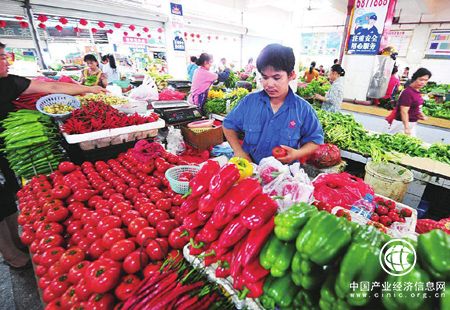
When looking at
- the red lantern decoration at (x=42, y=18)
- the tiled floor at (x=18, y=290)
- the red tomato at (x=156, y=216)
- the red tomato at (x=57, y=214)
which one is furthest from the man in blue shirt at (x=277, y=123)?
the red lantern decoration at (x=42, y=18)

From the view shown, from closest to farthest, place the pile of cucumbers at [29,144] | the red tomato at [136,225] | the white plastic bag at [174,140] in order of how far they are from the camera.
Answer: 1. the red tomato at [136,225]
2. the pile of cucumbers at [29,144]
3. the white plastic bag at [174,140]

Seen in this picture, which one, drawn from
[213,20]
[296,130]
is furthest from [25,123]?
[213,20]

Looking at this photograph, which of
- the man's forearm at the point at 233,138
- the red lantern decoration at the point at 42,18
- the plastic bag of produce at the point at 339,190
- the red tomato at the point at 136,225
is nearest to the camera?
the red tomato at the point at 136,225

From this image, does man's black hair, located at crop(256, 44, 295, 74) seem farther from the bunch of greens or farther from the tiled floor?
the bunch of greens

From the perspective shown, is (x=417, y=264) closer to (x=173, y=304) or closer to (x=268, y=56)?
(x=173, y=304)

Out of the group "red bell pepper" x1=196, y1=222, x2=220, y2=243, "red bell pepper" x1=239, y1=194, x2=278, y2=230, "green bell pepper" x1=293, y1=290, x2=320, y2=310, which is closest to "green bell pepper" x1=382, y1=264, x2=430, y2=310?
"green bell pepper" x1=293, y1=290, x2=320, y2=310

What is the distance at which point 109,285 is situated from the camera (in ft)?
4.34

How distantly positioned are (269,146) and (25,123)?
292 centimetres

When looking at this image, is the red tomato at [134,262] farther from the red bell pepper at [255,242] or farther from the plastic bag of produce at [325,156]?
the plastic bag of produce at [325,156]

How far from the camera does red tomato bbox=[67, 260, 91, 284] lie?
1.39 meters

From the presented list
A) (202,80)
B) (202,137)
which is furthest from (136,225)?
(202,80)

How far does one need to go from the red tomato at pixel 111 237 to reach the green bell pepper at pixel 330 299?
1294mm

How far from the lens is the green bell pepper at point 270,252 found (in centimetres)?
102

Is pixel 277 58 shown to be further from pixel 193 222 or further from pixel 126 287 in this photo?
pixel 126 287
